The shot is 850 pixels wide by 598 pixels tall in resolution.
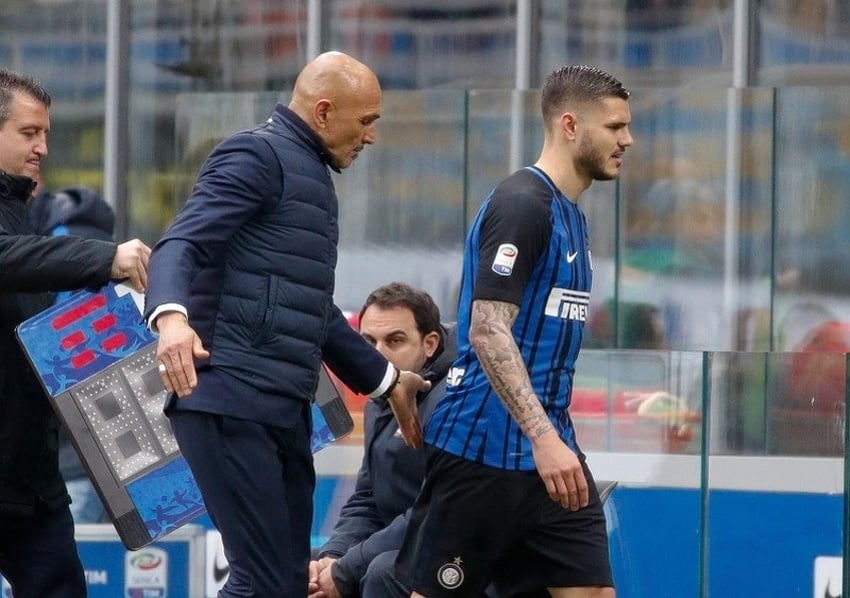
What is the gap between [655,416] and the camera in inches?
252

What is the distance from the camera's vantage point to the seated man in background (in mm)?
5551

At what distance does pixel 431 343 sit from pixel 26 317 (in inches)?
51.4

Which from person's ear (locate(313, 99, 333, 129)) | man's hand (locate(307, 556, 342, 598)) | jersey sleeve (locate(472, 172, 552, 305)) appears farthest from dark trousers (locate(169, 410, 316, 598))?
man's hand (locate(307, 556, 342, 598))

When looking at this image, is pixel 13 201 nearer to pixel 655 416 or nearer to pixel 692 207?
pixel 655 416

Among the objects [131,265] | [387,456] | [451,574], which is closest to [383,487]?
[387,456]

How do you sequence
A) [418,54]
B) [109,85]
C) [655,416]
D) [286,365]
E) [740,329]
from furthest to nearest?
[109,85] < [418,54] < [740,329] < [655,416] < [286,365]

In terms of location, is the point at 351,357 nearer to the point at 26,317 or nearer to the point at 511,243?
the point at 511,243

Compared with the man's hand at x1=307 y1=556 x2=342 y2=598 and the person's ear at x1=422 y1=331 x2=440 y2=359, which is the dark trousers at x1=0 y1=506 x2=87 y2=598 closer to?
the man's hand at x1=307 y1=556 x2=342 y2=598

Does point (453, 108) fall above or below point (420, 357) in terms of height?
above

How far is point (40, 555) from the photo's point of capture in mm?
5004

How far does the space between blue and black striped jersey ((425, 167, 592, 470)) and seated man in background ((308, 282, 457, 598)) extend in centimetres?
75

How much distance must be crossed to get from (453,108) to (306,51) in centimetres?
225

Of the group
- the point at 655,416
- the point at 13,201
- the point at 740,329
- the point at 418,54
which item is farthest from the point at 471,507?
the point at 418,54

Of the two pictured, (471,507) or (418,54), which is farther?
(418,54)
